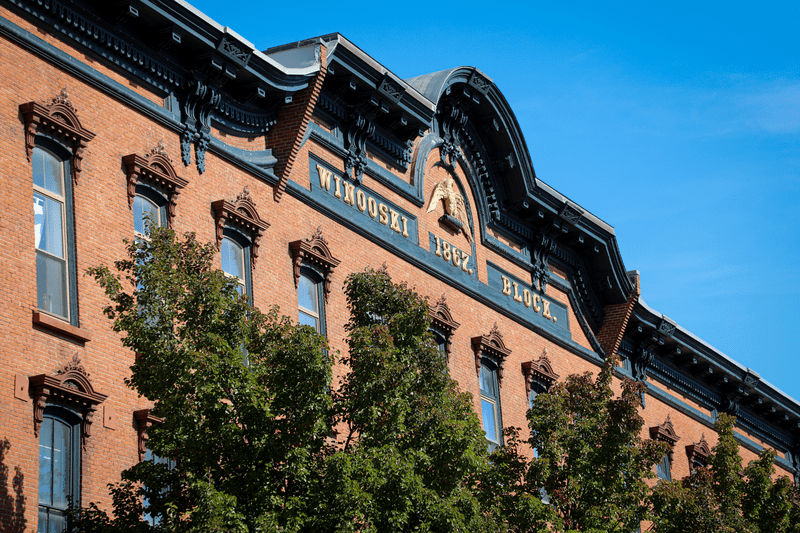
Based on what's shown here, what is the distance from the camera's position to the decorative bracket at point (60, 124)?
17.3m

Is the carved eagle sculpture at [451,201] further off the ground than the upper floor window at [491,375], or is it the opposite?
the carved eagle sculpture at [451,201]

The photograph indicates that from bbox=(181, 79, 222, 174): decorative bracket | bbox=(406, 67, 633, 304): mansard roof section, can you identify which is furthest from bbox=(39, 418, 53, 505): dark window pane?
bbox=(406, 67, 633, 304): mansard roof section

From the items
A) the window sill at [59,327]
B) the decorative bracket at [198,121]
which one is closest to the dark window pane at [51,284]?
the window sill at [59,327]

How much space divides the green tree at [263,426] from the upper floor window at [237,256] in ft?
17.9

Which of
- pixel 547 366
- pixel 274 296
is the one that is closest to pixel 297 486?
pixel 274 296

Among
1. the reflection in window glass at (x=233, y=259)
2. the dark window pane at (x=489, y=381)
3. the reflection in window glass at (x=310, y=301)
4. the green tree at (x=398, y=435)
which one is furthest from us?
the dark window pane at (x=489, y=381)

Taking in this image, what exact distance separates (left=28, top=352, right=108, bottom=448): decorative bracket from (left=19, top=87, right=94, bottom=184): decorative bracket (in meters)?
Result: 3.24

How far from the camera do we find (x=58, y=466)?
16.4m

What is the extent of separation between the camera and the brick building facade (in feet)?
55.0

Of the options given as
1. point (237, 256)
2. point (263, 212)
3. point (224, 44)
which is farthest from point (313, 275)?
point (224, 44)

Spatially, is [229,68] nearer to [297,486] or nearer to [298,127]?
[298,127]

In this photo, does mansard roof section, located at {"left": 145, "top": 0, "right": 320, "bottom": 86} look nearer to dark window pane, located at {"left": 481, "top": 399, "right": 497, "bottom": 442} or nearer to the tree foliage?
the tree foliage

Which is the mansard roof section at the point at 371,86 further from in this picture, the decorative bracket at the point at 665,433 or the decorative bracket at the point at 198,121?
the decorative bracket at the point at 665,433

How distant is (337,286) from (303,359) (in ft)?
30.9
